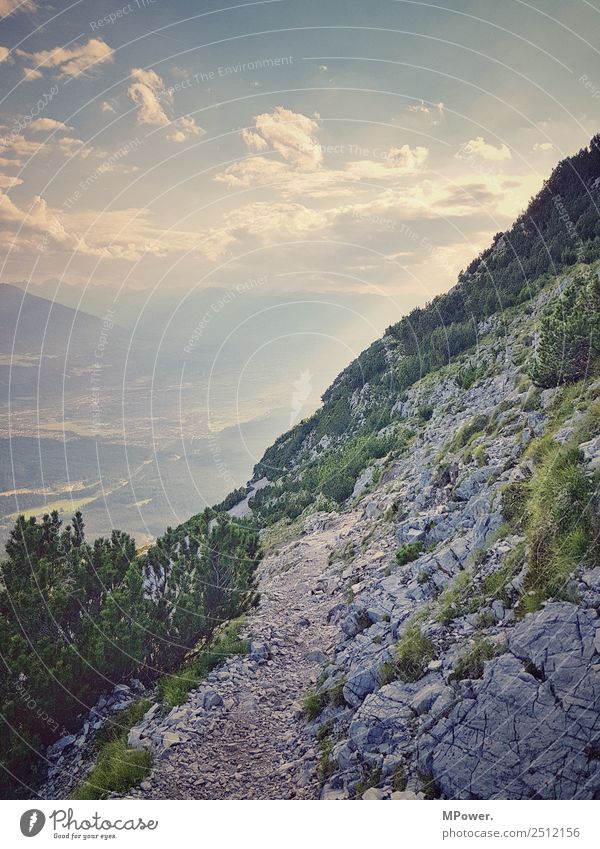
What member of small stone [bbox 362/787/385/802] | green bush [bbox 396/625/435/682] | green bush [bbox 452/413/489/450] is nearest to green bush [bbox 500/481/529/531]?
green bush [bbox 396/625/435/682]

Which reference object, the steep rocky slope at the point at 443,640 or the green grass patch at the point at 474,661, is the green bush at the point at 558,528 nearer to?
the steep rocky slope at the point at 443,640

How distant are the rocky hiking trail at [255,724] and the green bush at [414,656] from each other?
2503 millimetres

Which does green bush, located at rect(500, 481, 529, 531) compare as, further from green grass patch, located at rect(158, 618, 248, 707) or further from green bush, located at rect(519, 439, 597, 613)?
green grass patch, located at rect(158, 618, 248, 707)

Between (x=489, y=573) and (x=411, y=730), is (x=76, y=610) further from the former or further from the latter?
(x=489, y=573)

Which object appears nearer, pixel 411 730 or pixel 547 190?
pixel 411 730

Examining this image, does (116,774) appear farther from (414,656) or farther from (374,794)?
(414,656)

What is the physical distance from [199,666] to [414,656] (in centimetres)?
670

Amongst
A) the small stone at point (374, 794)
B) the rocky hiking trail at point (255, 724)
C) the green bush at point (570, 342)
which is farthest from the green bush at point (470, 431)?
the small stone at point (374, 794)

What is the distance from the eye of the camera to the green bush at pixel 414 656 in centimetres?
911

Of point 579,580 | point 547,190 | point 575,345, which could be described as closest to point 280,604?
point 579,580
